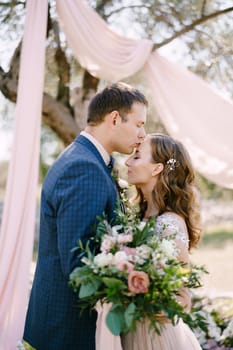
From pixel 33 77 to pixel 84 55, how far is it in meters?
0.63

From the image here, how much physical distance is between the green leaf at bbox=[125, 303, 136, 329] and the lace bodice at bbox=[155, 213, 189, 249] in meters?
0.60

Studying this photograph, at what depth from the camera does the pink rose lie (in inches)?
85.5

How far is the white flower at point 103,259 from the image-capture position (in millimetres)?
2209

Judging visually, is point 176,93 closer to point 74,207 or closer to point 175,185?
point 175,185

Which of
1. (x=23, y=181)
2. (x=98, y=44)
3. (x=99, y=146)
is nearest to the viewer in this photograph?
(x=99, y=146)

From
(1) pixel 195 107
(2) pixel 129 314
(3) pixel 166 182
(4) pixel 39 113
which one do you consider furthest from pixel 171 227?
(1) pixel 195 107

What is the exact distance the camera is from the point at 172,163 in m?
3.07

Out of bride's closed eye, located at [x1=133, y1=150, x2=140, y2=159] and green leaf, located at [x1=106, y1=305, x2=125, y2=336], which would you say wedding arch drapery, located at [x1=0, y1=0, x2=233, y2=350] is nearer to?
bride's closed eye, located at [x1=133, y1=150, x2=140, y2=159]

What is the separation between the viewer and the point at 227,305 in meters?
5.03

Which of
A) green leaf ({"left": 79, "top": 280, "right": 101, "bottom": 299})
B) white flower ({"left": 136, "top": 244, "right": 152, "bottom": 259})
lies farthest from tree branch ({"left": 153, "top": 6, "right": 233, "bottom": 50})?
green leaf ({"left": 79, "top": 280, "right": 101, "bottom": 299})

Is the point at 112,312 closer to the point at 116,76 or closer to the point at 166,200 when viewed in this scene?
the point at 166,200

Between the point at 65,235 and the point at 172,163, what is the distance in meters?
0.86

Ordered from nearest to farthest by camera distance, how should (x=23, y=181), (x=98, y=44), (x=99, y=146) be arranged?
(x=99, y=146), (x=23, y=181), (x=98, y=44)

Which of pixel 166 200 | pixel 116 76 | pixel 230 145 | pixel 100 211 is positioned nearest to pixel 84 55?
pixel 116 76
